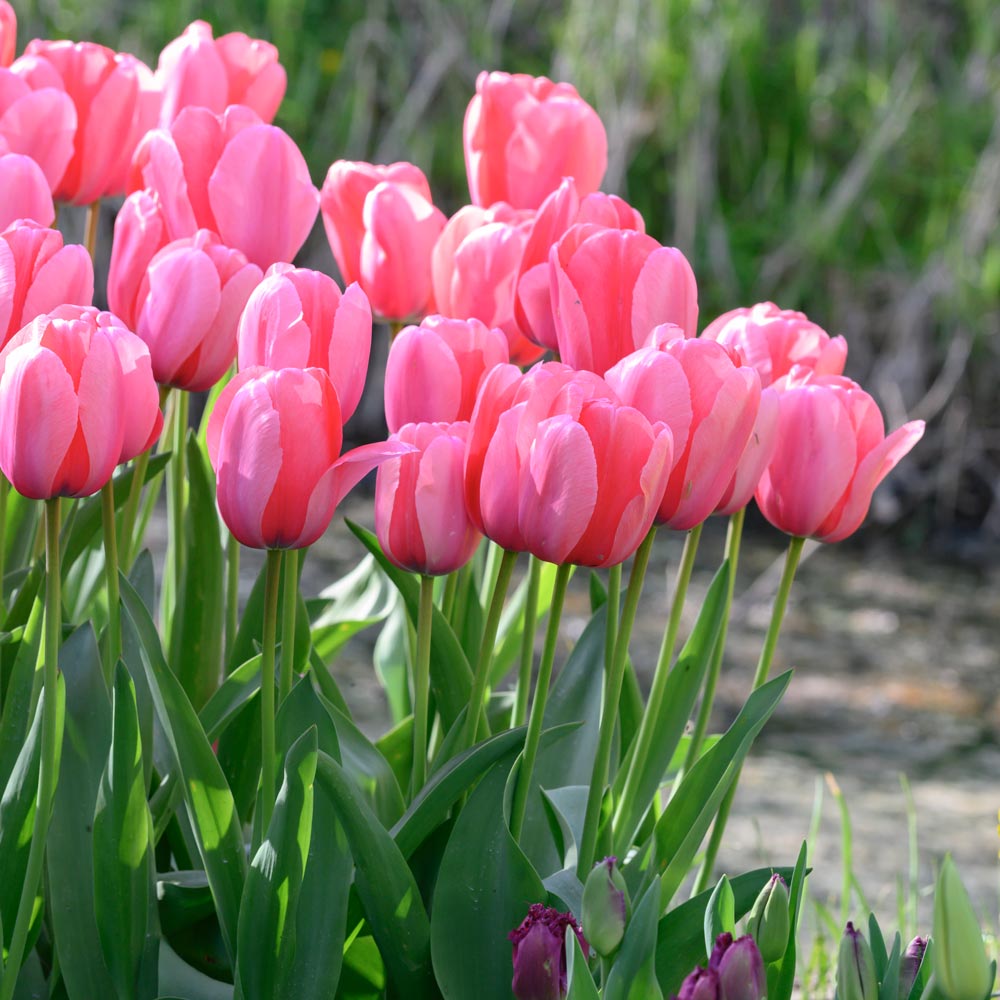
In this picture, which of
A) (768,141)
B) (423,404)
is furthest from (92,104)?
(768,141)

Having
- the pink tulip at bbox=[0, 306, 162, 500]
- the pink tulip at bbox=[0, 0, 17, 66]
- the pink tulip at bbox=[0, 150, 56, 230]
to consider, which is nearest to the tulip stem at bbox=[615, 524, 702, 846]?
the pink tulip at bbox=[0, 306, 162, 500]

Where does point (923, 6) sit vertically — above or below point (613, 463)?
above

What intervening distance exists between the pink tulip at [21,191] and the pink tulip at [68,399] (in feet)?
0.63

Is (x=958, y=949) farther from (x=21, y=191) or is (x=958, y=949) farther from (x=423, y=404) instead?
(x=21, y=191)

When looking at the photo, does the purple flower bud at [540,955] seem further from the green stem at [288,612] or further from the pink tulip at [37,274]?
the pink tulip at [37,274]

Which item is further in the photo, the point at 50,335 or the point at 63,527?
the point at 63,527

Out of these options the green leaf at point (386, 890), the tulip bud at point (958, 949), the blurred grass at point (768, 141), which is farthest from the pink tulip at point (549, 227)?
the blurred grass at point (768, 141)

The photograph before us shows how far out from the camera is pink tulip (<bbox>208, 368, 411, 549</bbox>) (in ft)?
2.25

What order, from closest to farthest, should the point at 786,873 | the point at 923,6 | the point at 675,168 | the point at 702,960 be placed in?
the point at 702,960
the point at 786,873
the point at 675,168
the point at 923,6

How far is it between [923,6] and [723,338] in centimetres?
350

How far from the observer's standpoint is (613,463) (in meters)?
0.69

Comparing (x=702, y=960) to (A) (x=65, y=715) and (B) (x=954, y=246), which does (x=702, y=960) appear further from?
(B) (x=954, y=246)

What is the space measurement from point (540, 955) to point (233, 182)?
0.50 metres

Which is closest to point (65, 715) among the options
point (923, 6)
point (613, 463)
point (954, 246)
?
point (613, 463)
